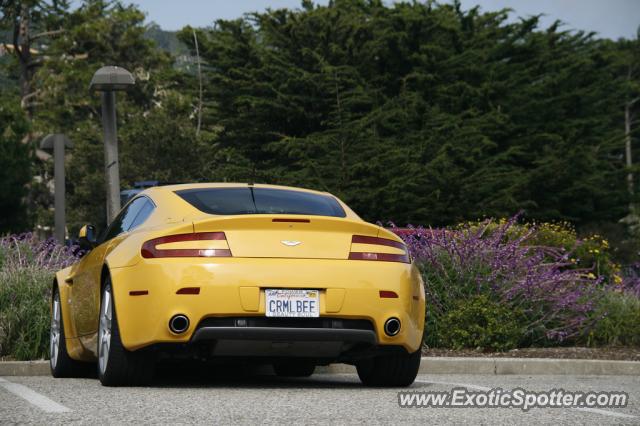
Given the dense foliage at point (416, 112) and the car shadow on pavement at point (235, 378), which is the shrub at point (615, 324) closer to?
the car shadow on pavement at point (235, 378)

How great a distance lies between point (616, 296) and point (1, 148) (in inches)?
1039

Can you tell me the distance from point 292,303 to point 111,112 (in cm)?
1025

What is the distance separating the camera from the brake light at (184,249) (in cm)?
826

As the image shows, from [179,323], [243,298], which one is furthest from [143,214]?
[243,298]

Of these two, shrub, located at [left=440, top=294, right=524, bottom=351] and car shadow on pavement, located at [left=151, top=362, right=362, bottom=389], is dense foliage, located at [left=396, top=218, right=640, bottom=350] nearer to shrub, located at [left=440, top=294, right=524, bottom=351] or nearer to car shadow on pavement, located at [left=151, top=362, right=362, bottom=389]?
shrub, located at [left=440, top=294, right=524, bottom=351]

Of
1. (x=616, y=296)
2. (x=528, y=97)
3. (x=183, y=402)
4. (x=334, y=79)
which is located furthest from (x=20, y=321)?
(x=528, y=97)

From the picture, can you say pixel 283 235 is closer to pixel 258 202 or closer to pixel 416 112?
pixel 258 202

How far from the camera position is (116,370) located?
28.2 feet

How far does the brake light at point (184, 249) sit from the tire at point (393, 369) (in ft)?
5.15

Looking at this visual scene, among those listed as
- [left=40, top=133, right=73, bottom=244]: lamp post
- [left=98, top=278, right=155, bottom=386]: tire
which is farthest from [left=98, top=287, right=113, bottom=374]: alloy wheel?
[left=40, top=133, right=73, bottom=244]: lamp post

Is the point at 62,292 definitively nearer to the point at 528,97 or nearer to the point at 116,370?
the point at 116,370

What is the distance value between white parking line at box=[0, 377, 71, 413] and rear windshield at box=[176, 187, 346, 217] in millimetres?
1678

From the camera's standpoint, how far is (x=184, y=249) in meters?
→ 8.29

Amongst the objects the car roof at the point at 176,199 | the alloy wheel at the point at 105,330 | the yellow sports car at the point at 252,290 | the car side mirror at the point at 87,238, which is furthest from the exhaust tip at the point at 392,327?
the car side mirror at the point at 87,238
